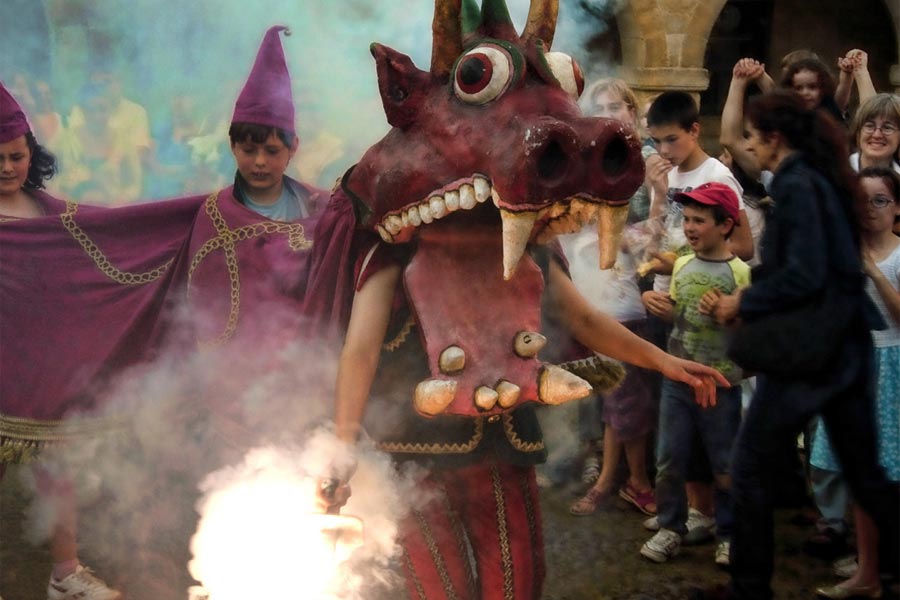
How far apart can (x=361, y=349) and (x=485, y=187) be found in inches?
19.6

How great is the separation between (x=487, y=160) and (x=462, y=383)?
51 centimetres

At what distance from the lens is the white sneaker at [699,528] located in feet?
13.6

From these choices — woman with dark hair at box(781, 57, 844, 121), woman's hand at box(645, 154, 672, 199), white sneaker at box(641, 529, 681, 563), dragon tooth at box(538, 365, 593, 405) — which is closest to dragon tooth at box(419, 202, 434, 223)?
dragon tooth at box(538, 365, 593, 405)

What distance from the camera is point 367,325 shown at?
2.55 m

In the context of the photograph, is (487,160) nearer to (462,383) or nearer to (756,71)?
(462,383)

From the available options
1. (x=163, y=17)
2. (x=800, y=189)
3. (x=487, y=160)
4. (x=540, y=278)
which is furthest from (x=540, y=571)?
(x=163, y=17)

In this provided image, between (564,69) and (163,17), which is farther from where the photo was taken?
(163,17)

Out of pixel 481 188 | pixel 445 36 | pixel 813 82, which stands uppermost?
pixel 813 82

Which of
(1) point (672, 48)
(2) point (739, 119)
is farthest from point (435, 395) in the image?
(1) point (672, 48)

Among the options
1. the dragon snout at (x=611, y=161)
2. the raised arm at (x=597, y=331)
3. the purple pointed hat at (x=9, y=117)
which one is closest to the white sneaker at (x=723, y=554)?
the raised arm at (x=597, y=331)

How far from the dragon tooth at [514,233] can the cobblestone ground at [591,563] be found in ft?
4.63

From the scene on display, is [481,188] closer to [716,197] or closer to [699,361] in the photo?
[716,197]

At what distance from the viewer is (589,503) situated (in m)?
4.31

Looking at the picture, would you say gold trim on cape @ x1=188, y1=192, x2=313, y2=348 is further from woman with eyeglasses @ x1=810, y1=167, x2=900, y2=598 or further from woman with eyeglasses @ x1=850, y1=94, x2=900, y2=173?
woman with eyeglasses @ x1=850, y1=94, x2=900, y2=173
